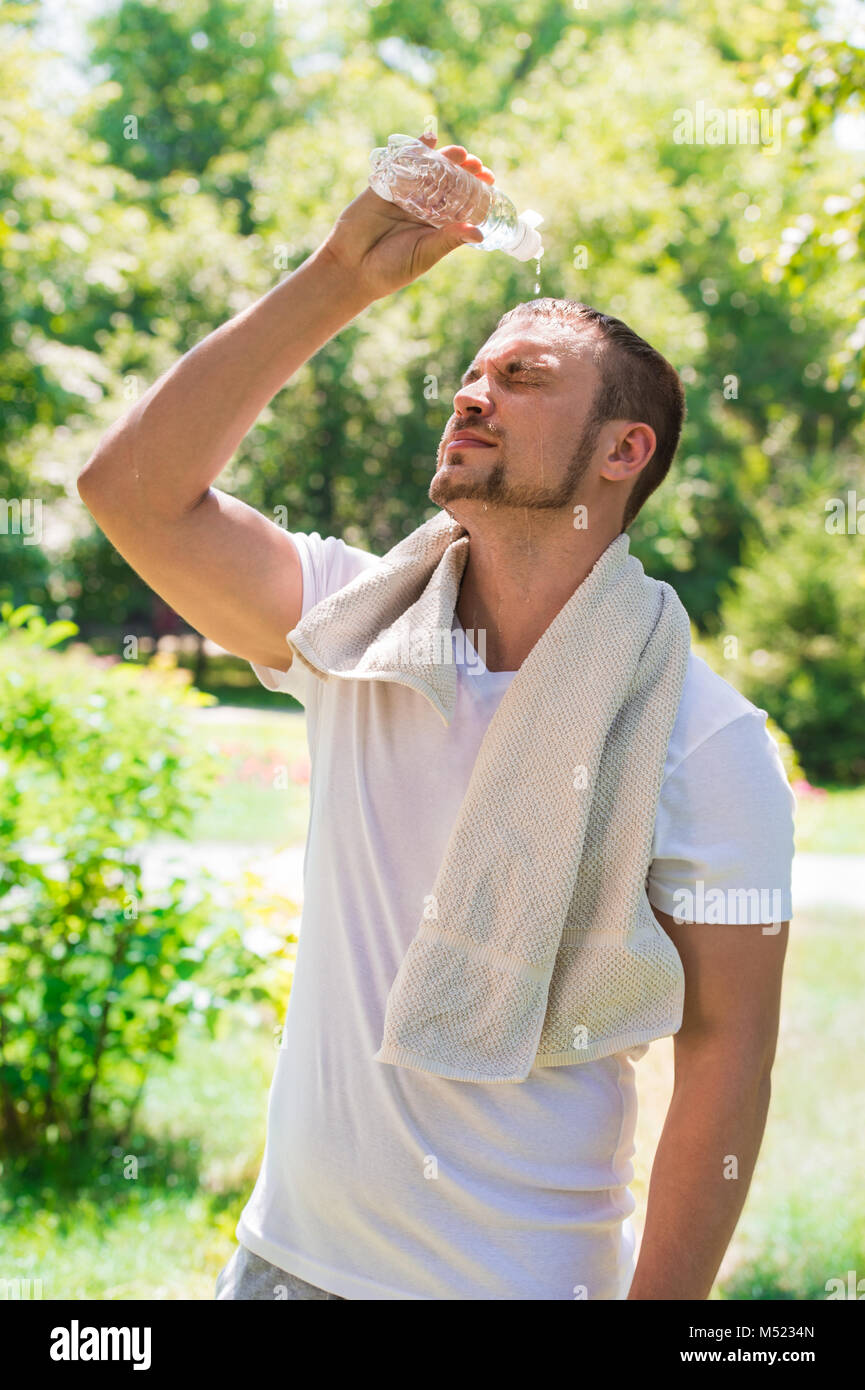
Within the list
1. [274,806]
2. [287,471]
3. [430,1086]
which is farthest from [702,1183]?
[287,471]

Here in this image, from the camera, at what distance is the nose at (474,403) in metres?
1.58

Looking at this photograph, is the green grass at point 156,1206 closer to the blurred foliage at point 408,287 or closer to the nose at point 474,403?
the nose at point 474,403

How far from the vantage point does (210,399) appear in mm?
1525

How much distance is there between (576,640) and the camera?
1525mm

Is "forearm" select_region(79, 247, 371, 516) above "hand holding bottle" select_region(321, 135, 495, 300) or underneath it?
underneath

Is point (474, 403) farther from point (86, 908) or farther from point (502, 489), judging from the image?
point (86, 908)

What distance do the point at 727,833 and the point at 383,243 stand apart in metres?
0.88

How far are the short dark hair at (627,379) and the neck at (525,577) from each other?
143 mm

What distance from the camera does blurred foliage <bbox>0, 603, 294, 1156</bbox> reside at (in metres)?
3.44

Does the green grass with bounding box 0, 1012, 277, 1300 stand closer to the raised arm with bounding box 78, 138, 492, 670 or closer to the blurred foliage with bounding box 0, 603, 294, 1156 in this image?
the blurred foliage with bounding box 0, 603, 294, 1156

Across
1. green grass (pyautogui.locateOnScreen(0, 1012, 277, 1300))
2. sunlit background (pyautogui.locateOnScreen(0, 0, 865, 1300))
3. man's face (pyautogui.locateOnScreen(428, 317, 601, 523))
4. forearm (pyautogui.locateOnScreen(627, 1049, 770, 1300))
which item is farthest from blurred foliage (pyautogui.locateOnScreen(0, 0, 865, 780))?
forearm (pyautogui.locateOnScreen(627, 1049, 770, 1300))

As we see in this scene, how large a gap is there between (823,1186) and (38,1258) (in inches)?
95.8

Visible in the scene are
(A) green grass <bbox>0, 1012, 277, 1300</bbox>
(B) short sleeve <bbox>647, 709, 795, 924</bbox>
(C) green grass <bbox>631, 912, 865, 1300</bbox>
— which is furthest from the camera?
(C) green grass <bbox>631, 912, 865, 1300</bbox>
